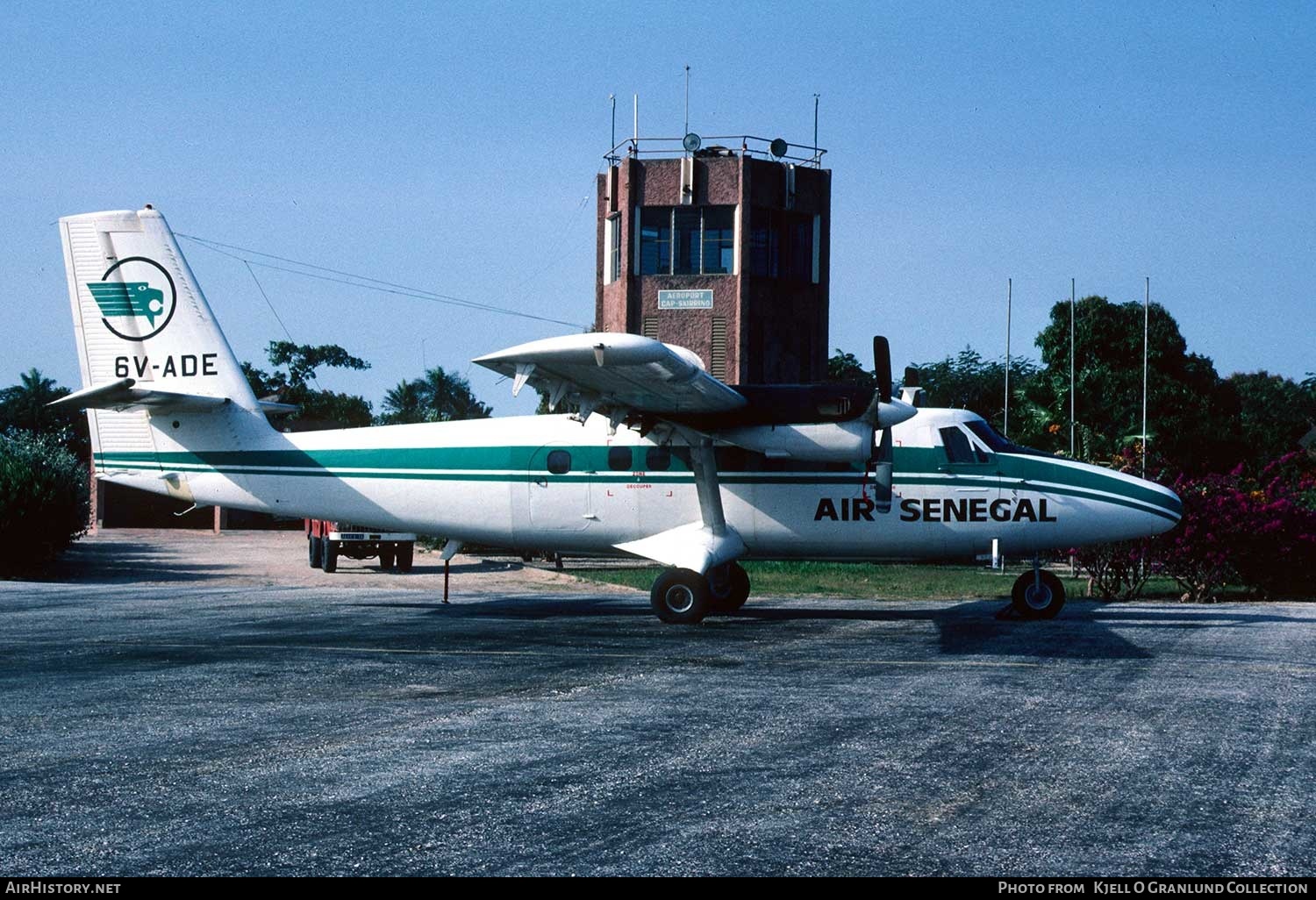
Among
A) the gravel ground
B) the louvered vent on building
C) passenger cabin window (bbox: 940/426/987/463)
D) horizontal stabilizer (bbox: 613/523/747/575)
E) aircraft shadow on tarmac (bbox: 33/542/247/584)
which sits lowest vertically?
aircraft shadow on tarmac (bbox: 33/542/247/584)

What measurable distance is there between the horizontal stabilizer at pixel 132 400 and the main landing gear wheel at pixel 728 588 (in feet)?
28.0

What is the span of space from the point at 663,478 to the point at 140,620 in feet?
27.0

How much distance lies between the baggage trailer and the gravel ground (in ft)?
43.9

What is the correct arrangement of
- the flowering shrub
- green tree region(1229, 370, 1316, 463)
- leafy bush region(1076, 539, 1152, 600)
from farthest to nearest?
green tree region(1229, 370, 1316, 463), leafy bush region(1076, 539, 1152, 600), the flowering shrub

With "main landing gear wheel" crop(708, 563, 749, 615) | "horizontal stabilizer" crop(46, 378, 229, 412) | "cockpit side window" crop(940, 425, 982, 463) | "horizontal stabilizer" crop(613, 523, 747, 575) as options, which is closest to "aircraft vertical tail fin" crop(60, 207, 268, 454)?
"horizontal stabilizer" crop(46, 378, 229, 412)

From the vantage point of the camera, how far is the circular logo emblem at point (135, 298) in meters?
20.1

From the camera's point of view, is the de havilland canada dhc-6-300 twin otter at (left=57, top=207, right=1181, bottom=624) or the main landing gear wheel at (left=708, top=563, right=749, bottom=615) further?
the main landing gear wheel at (left=708, top=563, right=749, bottom=615)

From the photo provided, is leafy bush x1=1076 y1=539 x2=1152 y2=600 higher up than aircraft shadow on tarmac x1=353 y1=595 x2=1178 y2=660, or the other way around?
leafy bush x1=1076 y1=539 x2=1152 y2=600

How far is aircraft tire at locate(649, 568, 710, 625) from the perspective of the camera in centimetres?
1842

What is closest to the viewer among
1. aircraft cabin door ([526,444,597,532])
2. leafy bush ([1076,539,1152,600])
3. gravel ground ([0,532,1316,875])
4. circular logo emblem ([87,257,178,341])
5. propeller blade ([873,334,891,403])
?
gravel ground ([0,532,1316,875])

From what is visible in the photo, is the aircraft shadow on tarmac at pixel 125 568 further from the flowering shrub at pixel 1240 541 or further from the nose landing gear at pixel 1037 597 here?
the flowering shrub at pixel 1240 541

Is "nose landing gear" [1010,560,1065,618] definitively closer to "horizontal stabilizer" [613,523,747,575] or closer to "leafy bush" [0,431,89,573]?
"horizontal stabilizer" [613,523,747,575]

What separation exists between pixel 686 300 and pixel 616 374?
107 feet
